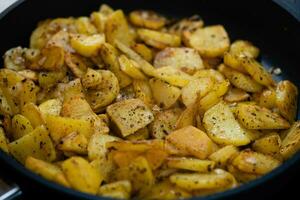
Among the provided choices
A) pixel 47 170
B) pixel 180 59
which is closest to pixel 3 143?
pixel 47 170

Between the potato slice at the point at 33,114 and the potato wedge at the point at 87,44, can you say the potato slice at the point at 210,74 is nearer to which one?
the potato wedge at the point at 87,44

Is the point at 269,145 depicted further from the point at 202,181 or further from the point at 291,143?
the point at 202,181

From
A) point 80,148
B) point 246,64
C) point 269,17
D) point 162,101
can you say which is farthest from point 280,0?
point 80,148

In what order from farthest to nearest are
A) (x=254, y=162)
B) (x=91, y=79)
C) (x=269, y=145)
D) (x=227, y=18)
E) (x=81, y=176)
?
(x=227, y=18), (x=91, y=79), (x=269, y=145), (x=254, y=162), (x=81, y=176)

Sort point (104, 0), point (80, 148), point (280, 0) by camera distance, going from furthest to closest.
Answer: point (104, 0), point (280, 0), point (80, 148)

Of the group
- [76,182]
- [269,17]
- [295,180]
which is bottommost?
[295,180]

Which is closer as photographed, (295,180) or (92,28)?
(295,180)

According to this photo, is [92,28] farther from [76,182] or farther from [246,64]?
[76,182]

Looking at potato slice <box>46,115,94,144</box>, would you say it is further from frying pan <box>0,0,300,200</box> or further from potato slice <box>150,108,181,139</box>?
frying pan <box>0,0,300,200</box>
